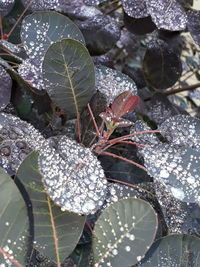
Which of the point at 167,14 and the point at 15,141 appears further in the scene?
the point at 167,14

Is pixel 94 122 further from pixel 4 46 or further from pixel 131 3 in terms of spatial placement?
pixel 131 3

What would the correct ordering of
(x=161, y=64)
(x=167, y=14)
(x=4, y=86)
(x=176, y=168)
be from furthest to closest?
(x=161, y=64) < (x=167, y=14) < (x=4, y=86) < (x=176, y=168)

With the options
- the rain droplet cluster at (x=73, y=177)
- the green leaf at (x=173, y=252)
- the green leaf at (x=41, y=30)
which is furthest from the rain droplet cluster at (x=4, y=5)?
the green leaf at (x=173, y=252)

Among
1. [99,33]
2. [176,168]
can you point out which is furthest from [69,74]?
[99,33]

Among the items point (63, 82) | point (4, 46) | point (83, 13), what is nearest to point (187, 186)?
point (63, 82)

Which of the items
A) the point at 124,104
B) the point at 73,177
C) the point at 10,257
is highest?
the point at 124,104

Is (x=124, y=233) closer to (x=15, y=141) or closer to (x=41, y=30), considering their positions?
(x=15, y=141)
